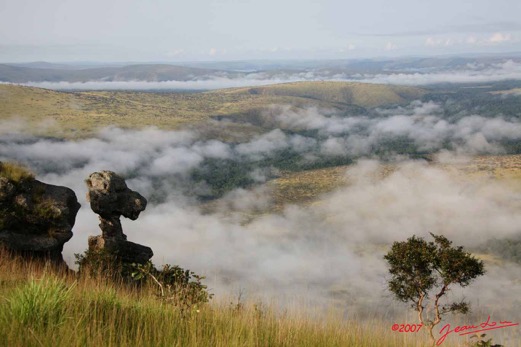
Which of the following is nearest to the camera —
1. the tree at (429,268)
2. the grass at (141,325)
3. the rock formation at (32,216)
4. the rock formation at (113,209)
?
the grass at (141,325)

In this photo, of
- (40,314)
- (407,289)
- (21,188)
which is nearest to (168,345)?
(40,314)

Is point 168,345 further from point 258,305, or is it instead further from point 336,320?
point 336,320

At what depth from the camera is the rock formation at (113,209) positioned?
98.3 feet

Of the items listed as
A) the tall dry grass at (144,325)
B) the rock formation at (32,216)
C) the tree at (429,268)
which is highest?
the tall dry grass at (144,325)

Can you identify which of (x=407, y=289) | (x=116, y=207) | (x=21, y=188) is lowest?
(x=407, y=289)

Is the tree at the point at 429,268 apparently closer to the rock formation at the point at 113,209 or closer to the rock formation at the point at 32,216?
the rock formation at the point at 113,209

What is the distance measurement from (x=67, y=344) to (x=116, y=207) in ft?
86.7

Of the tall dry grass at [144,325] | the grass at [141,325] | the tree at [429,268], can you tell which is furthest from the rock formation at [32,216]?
the tree at [429,268]

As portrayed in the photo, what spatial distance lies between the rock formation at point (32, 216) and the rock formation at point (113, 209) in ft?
7.88

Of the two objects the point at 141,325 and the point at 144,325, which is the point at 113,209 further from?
the point at 141,325

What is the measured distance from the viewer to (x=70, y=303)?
7555 millimetres

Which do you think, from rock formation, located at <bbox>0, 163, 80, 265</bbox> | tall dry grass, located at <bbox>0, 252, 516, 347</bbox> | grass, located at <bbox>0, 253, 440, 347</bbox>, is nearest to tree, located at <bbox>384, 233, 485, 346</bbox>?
tall dry grass, located at <bbox>0, 252, 516, 347</bbox>

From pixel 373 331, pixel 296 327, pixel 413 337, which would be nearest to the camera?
pixel 296 327

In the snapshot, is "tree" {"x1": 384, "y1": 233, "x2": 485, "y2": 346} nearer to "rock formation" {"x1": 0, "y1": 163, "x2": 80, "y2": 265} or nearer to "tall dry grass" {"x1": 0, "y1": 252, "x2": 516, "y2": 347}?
"tall dry grass" {"x1": 0, "y1": 252, "x2": 516, "y2": 347}
